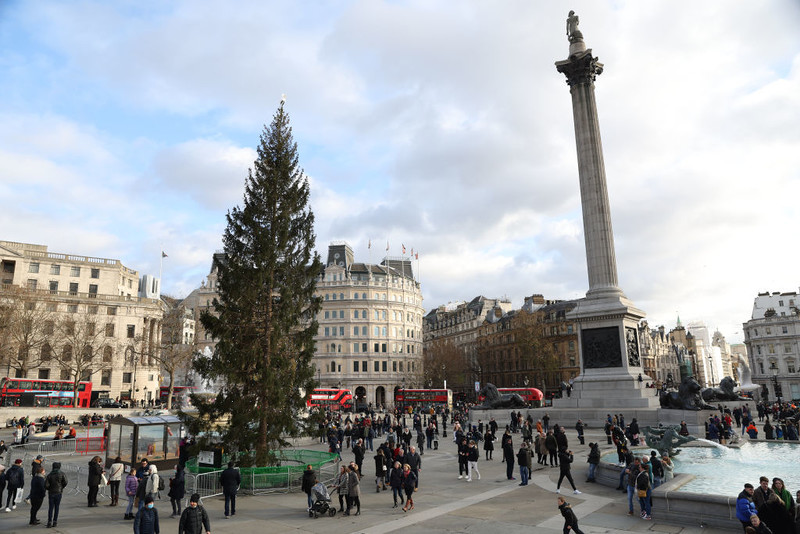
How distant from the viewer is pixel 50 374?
219 feet

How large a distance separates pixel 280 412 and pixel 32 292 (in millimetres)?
62404

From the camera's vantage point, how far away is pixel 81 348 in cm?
5738

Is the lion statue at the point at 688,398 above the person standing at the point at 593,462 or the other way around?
above

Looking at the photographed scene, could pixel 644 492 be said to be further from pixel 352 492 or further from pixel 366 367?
pixel 366 367

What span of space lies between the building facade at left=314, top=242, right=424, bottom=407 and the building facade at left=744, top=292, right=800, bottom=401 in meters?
62.3

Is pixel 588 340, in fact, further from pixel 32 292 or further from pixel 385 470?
pixel 32 292

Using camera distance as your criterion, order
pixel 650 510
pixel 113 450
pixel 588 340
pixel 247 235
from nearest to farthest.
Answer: pixel 650 510
pixel 247 235
pixel 113 450
pixel 588 340

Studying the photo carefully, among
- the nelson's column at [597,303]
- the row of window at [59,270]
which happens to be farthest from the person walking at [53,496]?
the row of window at [59,270]

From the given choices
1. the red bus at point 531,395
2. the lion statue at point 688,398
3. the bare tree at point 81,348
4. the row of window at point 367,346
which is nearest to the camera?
the lion statue at point 688,398

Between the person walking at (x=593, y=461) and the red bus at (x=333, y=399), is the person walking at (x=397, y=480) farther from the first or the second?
the red bus at (x=333, y=399)

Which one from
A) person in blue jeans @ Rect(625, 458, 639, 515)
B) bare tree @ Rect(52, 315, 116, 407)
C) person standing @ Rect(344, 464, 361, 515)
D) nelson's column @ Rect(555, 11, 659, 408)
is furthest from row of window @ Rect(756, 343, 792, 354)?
bare tree @ Rect(52, 315, 116, 407)

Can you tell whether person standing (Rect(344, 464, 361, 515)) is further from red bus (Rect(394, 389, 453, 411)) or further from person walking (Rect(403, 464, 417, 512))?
red bus (Rect(394, 389, 453, 411))

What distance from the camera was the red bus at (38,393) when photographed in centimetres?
4862

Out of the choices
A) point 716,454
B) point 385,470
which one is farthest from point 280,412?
point 716,454
